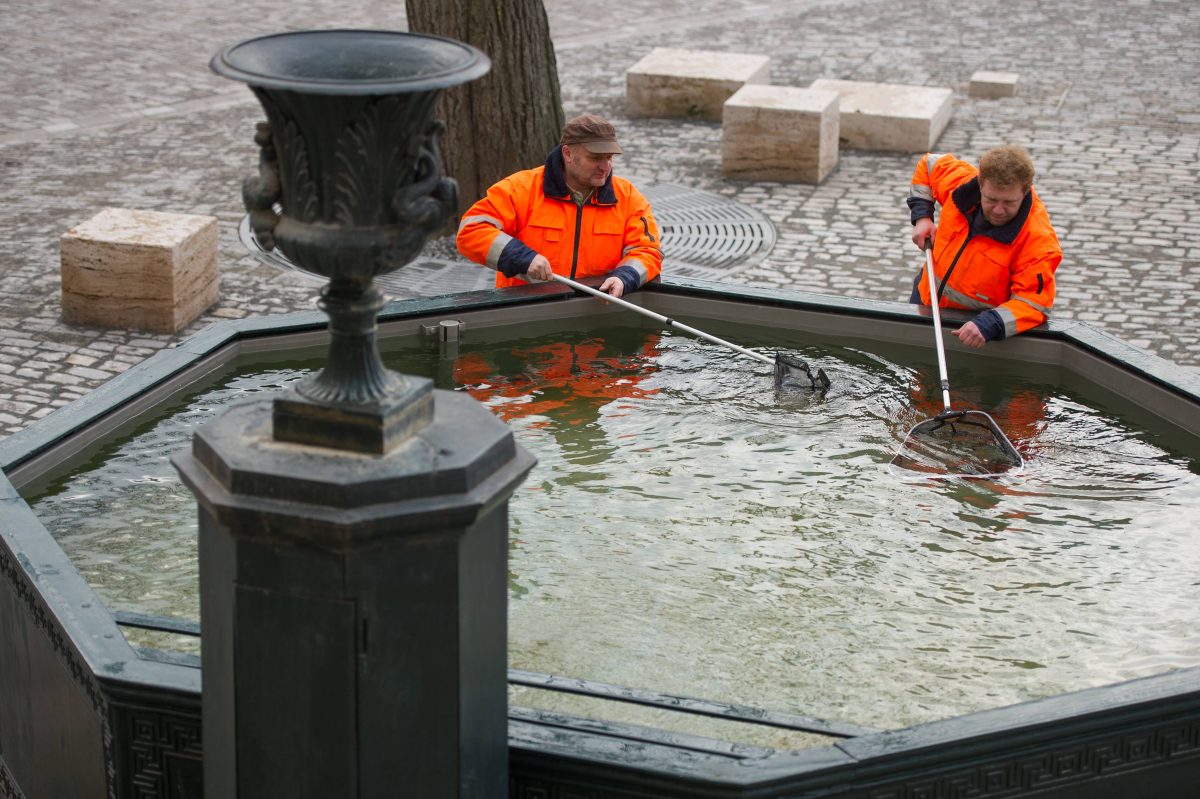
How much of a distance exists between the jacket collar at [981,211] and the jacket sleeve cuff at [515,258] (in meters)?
1.88

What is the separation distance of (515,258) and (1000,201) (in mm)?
2065

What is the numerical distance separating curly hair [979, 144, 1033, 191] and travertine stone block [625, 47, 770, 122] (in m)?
7.61

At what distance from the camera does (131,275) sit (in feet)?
29.8

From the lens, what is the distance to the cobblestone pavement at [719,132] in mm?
9773

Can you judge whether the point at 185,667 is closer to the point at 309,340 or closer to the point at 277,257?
the point at 309,340

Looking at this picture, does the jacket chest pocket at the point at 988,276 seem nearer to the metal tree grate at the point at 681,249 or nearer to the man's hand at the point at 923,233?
the man's hand at the point at 923,233

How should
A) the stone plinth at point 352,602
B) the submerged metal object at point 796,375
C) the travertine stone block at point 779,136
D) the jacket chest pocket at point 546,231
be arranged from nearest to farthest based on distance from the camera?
the stone plinth at point 352,602 < the submerged metal object at point 796,375 < the jacket chest pocket at point 546,231 < the travertine stone block at point 779,136

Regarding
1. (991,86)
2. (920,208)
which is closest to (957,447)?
(920,208)

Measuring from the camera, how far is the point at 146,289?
9.12 meters

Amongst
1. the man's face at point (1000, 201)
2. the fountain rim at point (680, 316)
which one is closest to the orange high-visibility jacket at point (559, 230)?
the fountain rim at point (680, 316)

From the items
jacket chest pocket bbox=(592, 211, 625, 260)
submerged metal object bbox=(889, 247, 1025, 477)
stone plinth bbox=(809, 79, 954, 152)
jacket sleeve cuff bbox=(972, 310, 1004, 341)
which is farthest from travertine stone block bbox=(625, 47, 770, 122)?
submerged metal object bbox=(889, 247, 1025, 477)

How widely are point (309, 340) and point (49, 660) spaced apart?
A: 2.38 m

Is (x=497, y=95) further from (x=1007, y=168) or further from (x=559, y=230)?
(x=1007, y=168)

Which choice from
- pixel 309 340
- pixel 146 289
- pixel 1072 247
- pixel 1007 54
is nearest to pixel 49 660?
pixel 309 340
